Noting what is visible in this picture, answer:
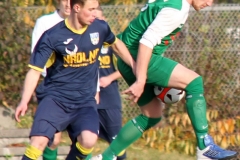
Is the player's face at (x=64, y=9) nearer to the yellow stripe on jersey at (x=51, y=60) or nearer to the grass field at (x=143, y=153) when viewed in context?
the yellow stripe on jersey at (x=51, y=60)

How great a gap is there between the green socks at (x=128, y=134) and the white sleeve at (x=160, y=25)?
3.05 feet

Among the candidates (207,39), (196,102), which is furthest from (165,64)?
(207,39)

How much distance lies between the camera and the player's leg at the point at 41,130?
6.35 metres

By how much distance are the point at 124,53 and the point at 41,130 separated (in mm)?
1020

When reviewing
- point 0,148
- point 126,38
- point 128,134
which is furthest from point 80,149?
point 0,148

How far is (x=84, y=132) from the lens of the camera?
21.5ft

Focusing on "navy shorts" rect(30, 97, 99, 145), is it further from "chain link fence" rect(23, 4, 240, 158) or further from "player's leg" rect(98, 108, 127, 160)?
"chain link fence" rect(23, 4, 240, 158)

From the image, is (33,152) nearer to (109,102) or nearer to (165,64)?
(165,64)

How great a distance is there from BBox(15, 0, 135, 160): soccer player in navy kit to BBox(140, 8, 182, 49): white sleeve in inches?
13.3

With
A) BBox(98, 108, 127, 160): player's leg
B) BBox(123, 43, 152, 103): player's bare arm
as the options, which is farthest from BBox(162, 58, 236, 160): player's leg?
BBox(98, 108, 127, 160): player's leg

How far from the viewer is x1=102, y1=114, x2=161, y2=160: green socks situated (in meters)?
7.05

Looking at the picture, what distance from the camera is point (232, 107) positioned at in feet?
31.2

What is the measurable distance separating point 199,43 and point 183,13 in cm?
326

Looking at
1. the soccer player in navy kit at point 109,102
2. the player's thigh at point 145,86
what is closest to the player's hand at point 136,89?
the player's thigh at point 145,86
